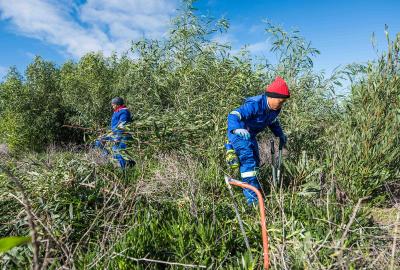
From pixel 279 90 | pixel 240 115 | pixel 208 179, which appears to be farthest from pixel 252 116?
pixel 208 179

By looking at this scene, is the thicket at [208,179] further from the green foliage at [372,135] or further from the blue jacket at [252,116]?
the blue jacket at [252,116]

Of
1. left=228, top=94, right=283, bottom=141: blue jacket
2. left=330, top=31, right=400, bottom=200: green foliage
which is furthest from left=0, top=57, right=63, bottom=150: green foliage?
left=330, top=31, right=400, bottom=200: green foliage

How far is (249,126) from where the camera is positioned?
548cm

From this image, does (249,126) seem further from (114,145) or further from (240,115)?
(114,145)

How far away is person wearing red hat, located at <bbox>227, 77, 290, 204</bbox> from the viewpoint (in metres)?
4.92

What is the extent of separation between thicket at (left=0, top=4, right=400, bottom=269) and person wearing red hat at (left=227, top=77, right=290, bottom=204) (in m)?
0.41

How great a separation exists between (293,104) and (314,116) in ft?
1.94

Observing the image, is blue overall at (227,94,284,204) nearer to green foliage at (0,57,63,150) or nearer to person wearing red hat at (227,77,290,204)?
person wearing red hat at (227,77,290,204)

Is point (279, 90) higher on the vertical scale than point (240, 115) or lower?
higher

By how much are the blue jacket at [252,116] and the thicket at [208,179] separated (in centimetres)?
75

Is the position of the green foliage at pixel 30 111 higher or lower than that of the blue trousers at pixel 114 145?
higher

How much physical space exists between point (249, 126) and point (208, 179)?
1.21m

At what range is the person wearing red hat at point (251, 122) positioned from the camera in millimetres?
4922

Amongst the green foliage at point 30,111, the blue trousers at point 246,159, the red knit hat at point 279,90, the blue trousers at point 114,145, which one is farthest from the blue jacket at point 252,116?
the green foliage at point 30,111
